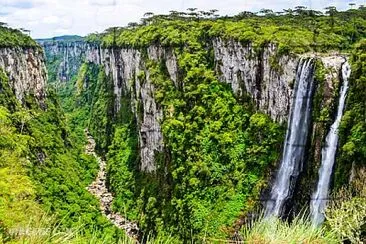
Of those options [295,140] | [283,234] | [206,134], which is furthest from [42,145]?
[283,234]

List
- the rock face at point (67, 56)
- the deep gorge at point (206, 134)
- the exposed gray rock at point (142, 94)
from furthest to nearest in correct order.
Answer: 1. the rock face at point (67, 56)
2. the exposed gray rock at point (142, 94)
3. the deep gorge at point (206, 134)

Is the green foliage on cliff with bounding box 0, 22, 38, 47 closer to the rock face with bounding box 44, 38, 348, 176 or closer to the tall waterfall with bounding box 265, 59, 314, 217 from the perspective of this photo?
the rock face with bounding box 44, 38, 348, 176

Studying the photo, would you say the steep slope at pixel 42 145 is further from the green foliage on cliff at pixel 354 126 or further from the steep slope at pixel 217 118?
the green foliage on cliff at pixel 354 126

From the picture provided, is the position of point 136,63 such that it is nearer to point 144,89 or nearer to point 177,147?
point 144,89

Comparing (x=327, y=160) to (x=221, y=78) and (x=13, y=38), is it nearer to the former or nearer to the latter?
(x=221, y=78)

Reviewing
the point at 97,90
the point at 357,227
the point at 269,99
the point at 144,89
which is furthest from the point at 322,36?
the point at 97,90

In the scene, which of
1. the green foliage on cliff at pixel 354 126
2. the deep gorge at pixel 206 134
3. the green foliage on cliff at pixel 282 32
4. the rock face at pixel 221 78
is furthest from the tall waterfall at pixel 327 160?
the green foliage on cliff at pixel 282 32

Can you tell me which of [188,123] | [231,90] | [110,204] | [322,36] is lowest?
[110,204]
